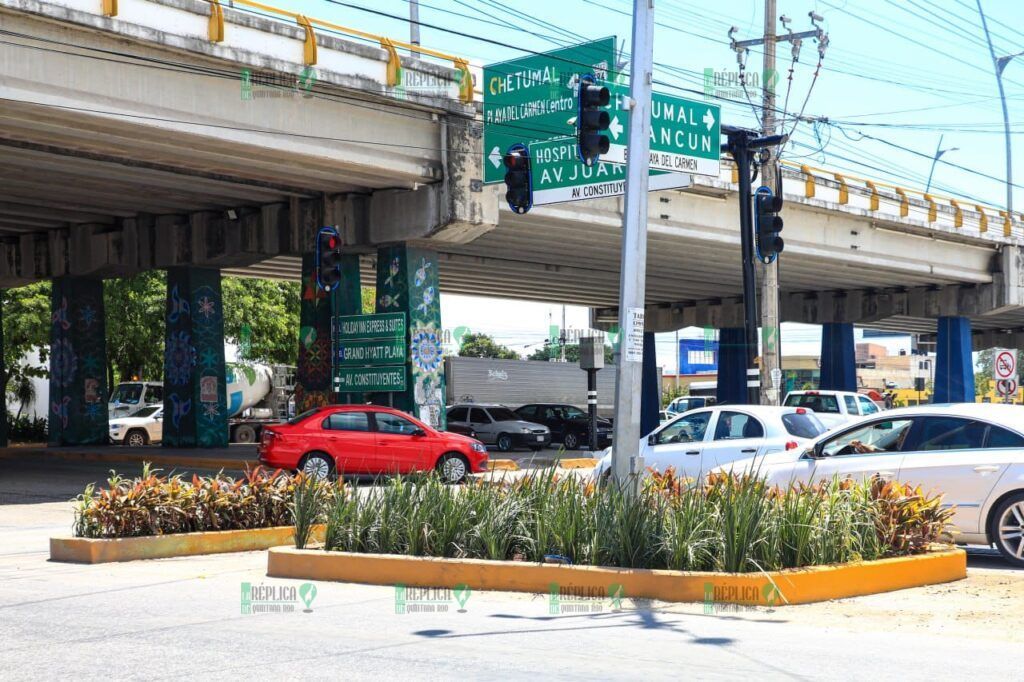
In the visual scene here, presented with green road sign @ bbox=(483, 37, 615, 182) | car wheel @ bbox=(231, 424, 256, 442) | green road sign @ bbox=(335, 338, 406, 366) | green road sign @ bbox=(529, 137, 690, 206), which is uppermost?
green road sign @ bbox=(483, 37, 615, 182)

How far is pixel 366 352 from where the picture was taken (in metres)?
28.3

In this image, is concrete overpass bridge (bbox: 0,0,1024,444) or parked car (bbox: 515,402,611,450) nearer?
concrete overpass bridge (bbox: 0,0,1024,444)

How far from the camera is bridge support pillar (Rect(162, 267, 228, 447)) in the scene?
33719mm

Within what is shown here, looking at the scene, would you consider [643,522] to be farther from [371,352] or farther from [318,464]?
[371,352]

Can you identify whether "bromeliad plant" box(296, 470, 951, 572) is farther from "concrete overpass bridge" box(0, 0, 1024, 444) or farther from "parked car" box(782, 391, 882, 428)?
"parked car" box(782, 391, 882, 428)

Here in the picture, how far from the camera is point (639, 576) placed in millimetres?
9688

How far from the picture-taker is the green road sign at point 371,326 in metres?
27.7

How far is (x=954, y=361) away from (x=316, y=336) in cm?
2809

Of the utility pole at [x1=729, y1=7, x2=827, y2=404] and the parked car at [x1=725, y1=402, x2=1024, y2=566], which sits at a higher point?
the utility pole at [x1=729, y1=7, x2=827, y2=404]

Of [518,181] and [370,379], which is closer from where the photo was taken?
[518,181]

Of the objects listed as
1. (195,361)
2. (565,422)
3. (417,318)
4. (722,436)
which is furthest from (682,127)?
(565,422)

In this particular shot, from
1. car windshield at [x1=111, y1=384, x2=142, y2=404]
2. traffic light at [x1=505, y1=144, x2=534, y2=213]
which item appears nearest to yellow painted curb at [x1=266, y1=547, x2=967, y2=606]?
traffic light at [x1=505, y1=144, x2=534, y2=213]

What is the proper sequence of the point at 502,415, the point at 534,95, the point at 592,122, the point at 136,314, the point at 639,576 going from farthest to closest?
the point at 136,314
the point at 502,415
the point at 534,95
the point at 592,122
the point at 639,576

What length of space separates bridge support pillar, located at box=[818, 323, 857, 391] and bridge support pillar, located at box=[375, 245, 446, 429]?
87.1 ft
